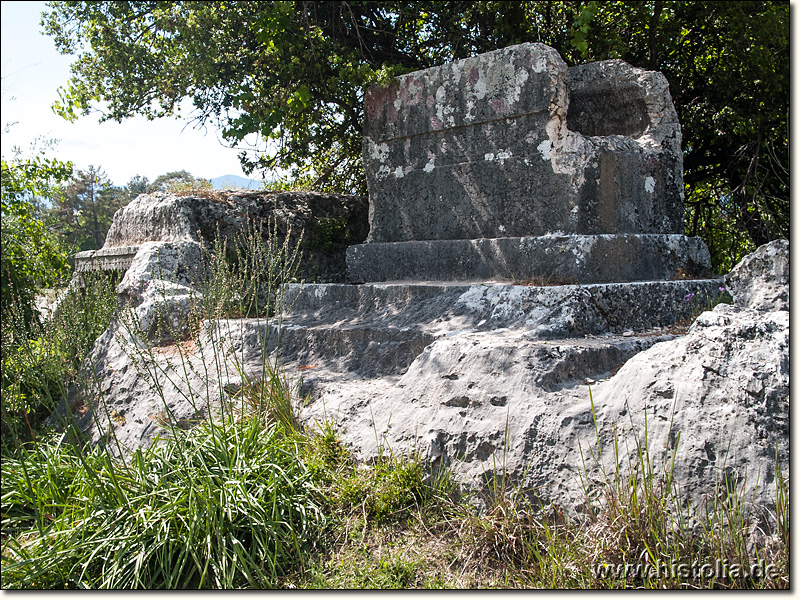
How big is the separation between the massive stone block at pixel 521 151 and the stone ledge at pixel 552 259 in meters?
0.19

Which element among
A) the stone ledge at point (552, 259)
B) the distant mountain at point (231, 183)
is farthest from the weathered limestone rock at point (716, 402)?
the distant mountain at point (231, 183)

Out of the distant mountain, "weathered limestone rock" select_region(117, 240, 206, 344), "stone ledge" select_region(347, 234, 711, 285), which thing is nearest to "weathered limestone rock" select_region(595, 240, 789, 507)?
"stone ledge" select_region(347, 234, 711, 285)

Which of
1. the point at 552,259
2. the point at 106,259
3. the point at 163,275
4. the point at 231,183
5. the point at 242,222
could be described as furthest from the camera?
the point at 231,183

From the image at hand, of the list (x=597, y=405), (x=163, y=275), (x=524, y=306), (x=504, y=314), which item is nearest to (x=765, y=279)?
(x=597, y=405)

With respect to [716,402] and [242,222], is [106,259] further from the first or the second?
[716,402]

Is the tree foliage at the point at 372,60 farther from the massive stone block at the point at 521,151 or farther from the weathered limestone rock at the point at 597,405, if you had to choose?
→ the weathered limestone rock at the point at 597,405

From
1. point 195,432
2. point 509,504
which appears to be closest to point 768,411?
point 509,504

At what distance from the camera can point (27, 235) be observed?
624 cm

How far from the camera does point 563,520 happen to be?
8.41 feet

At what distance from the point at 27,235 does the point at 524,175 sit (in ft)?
15.6

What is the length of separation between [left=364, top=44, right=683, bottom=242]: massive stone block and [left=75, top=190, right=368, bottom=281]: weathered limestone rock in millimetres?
849

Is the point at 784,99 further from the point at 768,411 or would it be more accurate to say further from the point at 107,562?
the point at 107,562

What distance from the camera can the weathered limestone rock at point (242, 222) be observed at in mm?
5781

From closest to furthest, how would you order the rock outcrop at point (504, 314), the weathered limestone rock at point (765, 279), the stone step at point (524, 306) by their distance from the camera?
the rock outcrop at point (504, 314), the weathered limestone rock at point (765, 279), the stone step at point (524, 306)
